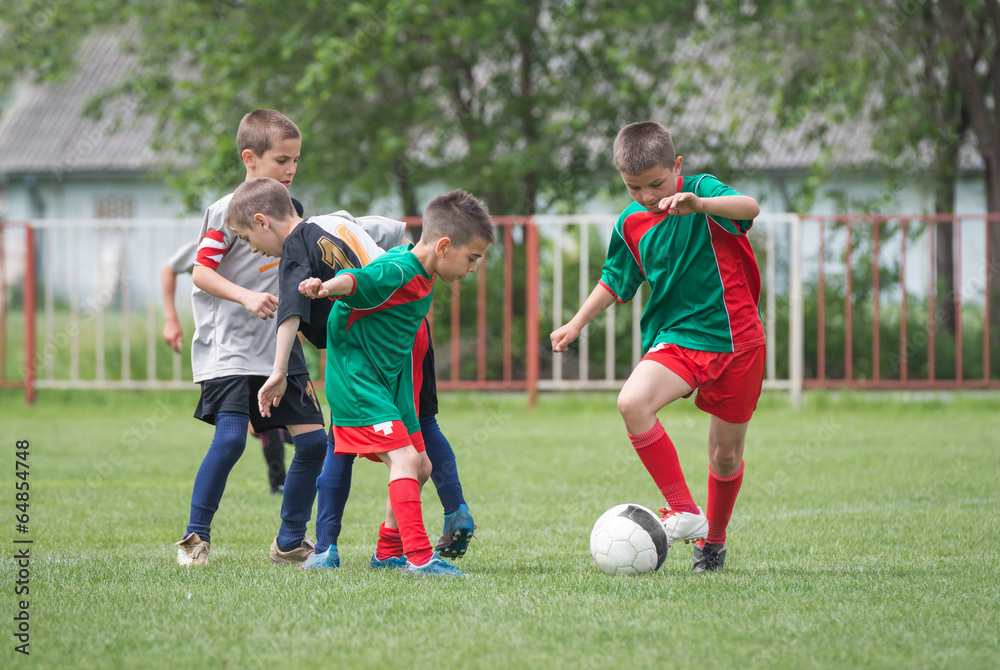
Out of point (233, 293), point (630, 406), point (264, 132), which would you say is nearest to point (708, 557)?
point (630, 406)

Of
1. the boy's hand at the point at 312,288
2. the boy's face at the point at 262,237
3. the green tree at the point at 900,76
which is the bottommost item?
the boy's hand at the point at 312,288

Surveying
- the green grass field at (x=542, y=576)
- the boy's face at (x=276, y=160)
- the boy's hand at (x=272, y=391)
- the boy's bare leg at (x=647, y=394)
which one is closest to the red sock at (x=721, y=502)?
the green grass field at (x=542, y=576)

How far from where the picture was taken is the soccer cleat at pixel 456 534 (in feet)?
12.5

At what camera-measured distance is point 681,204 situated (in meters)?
3.51

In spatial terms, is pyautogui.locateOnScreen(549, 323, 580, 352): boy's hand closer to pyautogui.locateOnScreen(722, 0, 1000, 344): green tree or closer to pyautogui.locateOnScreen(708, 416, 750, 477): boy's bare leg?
pyautogui.locateOnScreen(708, 416, 750, 477): boy's bare leg

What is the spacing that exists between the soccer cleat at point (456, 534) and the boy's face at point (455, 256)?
2.77ft

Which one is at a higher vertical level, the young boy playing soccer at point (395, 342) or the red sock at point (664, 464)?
the young boy playing soccer at point (395, 342)

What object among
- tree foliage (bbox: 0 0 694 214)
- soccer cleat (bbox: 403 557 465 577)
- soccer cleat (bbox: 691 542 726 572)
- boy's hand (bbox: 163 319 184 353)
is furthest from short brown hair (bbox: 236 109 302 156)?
tree foliage (bbox: 0 0 694 214)

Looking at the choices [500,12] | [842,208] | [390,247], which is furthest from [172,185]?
[390,247]

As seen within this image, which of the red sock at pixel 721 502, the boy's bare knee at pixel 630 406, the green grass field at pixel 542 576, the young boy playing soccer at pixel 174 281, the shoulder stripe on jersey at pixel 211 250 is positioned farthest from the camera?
the young boy playing soccer at pixel 174 281

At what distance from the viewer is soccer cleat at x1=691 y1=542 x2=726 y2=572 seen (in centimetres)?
384

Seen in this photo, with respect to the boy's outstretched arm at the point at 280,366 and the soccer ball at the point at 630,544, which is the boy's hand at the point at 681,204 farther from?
the boy's outstretched arm at the point at 280,366

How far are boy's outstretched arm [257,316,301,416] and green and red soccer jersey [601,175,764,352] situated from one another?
49.9 inches

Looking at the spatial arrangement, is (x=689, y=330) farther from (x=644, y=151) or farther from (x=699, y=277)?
(x=644, y=151)
